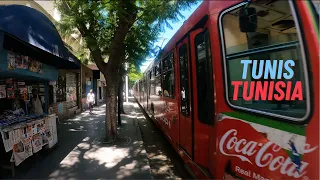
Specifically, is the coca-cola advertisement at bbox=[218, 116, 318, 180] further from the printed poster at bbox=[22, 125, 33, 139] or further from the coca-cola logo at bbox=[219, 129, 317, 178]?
the printed poster at bbox=[22, 125, 33, 139]

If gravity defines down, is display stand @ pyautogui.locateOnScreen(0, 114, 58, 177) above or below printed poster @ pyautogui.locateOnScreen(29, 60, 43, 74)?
below

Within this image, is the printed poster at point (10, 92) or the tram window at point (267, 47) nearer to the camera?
the tram window at point (267, 47)

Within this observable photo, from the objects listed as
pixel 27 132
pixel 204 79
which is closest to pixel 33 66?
pixel 27 132

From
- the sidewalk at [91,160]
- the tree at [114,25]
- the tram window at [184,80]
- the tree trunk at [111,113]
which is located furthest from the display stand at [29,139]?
the tram window at [184,80]

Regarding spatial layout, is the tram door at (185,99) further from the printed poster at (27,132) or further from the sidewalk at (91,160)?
the printed poster at (27,132)

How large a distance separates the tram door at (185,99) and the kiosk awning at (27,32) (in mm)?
2976

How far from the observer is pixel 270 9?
2906 millimetres

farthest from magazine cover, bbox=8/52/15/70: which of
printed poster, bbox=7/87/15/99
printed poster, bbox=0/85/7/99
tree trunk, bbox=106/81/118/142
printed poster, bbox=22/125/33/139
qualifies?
tree trunk, bbox=106/81/118/142

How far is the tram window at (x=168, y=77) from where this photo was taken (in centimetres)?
641

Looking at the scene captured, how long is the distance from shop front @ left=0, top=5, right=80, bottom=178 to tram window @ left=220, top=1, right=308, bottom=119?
12.5 feet

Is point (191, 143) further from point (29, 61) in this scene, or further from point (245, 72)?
point (29, 61)

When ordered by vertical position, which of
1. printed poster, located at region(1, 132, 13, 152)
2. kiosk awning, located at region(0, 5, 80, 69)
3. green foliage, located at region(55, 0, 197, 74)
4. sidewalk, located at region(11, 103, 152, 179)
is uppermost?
green foliage, located at region(55, 0, 197, 74)

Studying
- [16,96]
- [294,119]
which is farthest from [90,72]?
[294,119]

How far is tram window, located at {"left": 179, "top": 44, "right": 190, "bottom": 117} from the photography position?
16.3 ft
